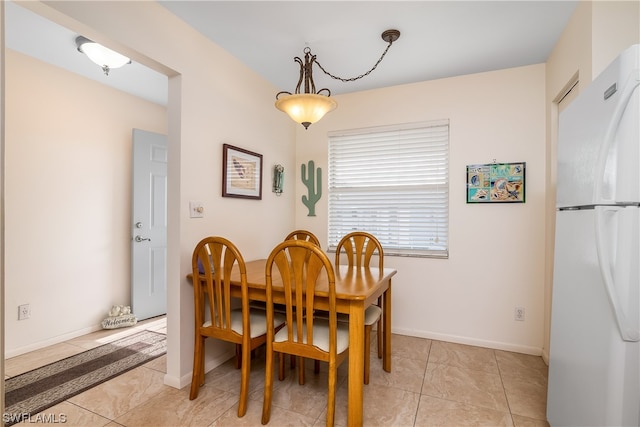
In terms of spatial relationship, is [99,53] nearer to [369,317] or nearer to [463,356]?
[369,317]

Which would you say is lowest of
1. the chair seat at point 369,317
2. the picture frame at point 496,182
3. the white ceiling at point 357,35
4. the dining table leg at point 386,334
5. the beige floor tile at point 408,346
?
the beige floor tile at point 408,346

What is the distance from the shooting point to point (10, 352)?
2.44 metres

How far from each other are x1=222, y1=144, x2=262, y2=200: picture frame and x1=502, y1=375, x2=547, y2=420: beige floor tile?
239 centimetres

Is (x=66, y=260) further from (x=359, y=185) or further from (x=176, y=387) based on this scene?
(x=359, y=185)

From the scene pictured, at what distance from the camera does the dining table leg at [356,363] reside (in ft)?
5.32

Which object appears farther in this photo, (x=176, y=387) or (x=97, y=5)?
(x=176, y=387)

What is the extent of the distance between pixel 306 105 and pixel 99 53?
1.62 m

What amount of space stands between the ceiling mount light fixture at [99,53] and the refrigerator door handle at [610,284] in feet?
9.50

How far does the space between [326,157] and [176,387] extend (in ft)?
7.98

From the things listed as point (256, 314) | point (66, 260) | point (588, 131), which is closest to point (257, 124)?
point (256, 314)

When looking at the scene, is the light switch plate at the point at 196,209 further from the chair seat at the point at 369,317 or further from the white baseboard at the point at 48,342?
the white baseboard at the point at 48,342

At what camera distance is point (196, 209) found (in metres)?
2.19

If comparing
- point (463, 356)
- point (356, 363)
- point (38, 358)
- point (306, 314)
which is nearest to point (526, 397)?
point (463, 356)

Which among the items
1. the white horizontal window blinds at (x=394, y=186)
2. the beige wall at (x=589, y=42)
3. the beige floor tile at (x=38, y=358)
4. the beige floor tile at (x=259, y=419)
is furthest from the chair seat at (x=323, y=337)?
the beige floor tile at (x=38, y=358)
